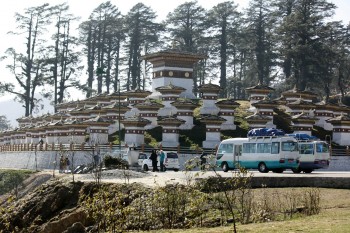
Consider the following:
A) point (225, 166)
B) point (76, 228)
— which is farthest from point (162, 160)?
point (76, 228)

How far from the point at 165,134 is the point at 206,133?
338cm

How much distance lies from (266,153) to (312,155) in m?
2.74

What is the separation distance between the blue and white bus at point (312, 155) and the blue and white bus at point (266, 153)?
1012 mm

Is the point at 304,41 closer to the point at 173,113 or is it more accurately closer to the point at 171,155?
the point at 173,113

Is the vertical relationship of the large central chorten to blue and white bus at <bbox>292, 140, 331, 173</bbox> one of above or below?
above

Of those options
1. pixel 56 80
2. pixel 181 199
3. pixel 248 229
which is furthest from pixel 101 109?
pixel 248 229

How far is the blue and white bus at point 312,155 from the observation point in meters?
37.3

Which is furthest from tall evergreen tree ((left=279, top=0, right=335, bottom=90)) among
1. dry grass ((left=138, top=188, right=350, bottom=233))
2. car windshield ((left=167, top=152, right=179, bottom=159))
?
dry grass ((left=138, top=188, right=350, bottom=233))

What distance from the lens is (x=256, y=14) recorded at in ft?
282

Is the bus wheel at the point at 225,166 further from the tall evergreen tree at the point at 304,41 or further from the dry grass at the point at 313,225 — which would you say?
the tall evergreen tree at the point at 304,41

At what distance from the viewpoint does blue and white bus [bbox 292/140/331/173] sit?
37281 mm

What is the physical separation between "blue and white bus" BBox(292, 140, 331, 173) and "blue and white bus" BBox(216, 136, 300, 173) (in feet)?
3.32

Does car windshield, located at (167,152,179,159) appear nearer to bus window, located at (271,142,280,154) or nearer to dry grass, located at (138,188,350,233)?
bus window, located at (271,142,280,154)

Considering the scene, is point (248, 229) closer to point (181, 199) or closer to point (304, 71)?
point (181, 199)
